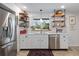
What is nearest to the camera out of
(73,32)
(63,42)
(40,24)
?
(63,42)

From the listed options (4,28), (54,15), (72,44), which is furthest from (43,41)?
(4,28)

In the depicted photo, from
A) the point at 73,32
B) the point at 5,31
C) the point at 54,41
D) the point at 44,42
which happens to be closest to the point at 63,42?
the point at 54,41

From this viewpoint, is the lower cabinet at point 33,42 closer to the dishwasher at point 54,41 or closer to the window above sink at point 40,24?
the dishwasher at point 54,41

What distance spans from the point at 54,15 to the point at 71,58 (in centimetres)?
542

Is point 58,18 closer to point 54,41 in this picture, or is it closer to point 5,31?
point 54,41

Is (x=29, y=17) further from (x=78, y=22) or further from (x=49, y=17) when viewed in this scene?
(x=78, y=22)

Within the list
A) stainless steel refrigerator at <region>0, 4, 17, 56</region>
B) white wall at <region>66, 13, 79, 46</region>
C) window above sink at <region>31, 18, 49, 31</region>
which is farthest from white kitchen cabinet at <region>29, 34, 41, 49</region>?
stainless steel refrigerator at <region>0, 4, 17, 56</region>

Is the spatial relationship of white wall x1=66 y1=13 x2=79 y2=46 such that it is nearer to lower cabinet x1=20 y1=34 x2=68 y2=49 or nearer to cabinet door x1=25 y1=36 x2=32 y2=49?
lower cabinet x1=20 y1=34 x2=68 y2=49

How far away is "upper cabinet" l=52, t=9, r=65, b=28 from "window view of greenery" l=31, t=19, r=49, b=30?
0.34m

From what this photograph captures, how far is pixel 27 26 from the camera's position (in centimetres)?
632

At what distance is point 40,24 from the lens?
6488 mm

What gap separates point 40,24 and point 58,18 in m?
0.82

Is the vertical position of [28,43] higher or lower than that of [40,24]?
lower

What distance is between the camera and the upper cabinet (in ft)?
21.0
